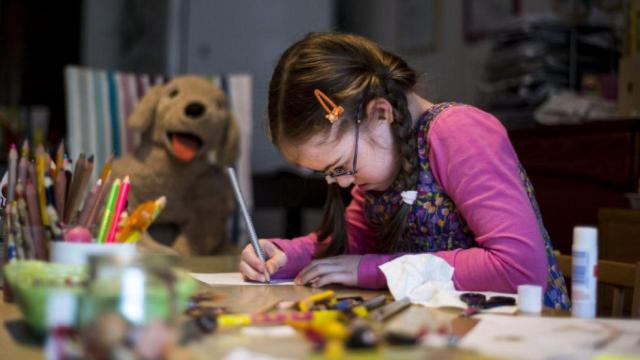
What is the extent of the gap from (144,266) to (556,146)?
1.56 m

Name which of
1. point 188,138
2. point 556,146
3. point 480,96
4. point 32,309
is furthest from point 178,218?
point 32,309

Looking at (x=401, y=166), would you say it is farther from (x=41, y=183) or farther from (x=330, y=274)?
(x=41, y=183)

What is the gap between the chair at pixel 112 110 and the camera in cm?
283

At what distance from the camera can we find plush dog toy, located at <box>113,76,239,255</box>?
2576mm

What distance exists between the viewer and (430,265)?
1.08 meters

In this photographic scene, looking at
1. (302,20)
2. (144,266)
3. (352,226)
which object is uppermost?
(302,20)

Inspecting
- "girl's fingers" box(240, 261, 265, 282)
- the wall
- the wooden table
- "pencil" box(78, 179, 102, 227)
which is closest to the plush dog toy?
the wall

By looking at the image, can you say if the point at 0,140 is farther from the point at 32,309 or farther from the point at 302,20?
the point at 32,309

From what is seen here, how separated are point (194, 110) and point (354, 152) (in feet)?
4.64

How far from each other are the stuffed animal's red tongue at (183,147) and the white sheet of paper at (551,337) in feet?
6.03

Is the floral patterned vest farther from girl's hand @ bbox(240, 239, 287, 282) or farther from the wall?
the wall

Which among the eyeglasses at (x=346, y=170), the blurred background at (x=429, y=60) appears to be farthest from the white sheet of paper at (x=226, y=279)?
the blurred background at (x=429, y=60)

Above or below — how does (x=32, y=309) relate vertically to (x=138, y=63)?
below

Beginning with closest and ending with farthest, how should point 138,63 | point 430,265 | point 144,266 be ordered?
point 144,266 < point 430,265 < point 138,63
